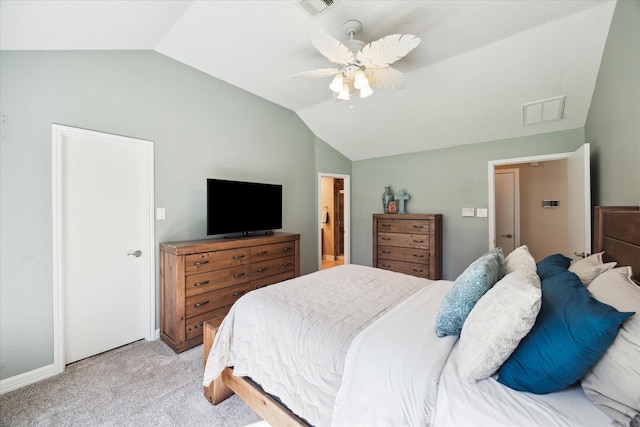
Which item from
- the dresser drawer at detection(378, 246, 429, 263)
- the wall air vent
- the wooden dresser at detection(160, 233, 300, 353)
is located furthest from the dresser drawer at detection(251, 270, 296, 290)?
the wall air vent

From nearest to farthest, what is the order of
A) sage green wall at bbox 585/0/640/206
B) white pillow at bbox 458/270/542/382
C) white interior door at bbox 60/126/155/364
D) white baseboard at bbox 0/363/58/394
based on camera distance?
white pillow at bbox 458/270/542/382 < sage green wall at bbox 585/0/640/206 < white baseboard at bbox 0/363/58/394 < white interior door at bbox 60/126/155/364

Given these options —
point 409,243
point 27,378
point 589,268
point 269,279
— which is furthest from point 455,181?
point 27,378

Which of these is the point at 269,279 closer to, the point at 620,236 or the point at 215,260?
the point at 215,260

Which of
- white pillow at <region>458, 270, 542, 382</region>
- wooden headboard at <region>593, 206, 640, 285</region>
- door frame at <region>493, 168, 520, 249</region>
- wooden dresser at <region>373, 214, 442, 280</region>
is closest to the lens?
white pillow at <region>458, 270, 542, 382</region>

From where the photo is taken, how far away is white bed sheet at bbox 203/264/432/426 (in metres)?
1.25

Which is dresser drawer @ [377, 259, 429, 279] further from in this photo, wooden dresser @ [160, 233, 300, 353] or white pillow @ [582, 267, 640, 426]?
white pillow @ [582, 267, 640, 426]

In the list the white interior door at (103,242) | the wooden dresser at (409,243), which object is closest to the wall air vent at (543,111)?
the wooden dresser at (409,243)

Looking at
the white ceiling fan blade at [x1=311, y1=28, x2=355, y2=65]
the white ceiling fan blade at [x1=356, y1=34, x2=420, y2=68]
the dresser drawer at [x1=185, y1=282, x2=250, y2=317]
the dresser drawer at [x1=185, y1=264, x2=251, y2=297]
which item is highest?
the white ceiling fan blade at [x1=311, y1=28, x2=355, y2=65]

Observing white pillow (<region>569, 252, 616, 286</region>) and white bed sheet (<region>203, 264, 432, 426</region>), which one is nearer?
white bed sheet (<region>203, 264, 432, 426</region>)

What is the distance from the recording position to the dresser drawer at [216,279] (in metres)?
2.53

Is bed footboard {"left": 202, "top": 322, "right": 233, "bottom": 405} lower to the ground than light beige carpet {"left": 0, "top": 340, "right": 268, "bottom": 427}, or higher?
higher

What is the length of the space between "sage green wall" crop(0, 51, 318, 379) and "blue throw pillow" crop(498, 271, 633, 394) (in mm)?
3042

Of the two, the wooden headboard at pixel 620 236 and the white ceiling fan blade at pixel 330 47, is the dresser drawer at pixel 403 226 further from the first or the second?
the white ceiling fan blade at pixel 330 47

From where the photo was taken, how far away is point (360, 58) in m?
1.93
